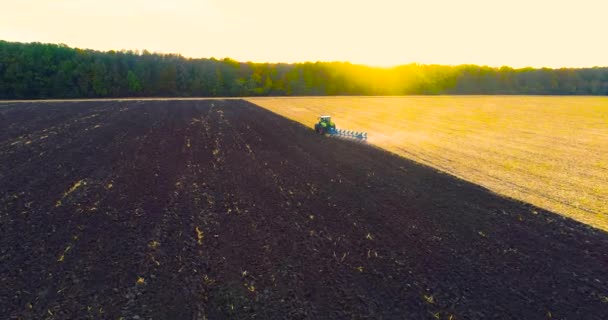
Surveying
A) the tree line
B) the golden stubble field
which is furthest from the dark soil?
the tree line

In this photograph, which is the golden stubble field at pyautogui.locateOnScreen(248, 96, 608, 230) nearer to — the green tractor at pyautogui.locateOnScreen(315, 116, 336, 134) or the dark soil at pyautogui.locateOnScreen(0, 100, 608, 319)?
the dark soil at pyautogui.locateOnScreen(0, 100, 608, 319)

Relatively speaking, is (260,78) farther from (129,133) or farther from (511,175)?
(511,175)

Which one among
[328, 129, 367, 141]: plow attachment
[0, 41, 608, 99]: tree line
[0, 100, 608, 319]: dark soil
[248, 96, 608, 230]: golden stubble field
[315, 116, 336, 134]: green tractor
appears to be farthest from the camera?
[0, 41, 608, 99]: tree line

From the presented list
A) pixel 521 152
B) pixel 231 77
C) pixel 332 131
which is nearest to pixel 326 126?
pixel 332 131

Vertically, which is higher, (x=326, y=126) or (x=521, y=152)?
(x=326, y=126)

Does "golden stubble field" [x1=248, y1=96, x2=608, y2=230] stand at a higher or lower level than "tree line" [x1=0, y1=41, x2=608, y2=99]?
lower

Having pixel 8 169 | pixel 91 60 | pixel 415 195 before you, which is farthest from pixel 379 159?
pixel 91 60

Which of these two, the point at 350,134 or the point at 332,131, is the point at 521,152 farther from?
the point at 332,131
